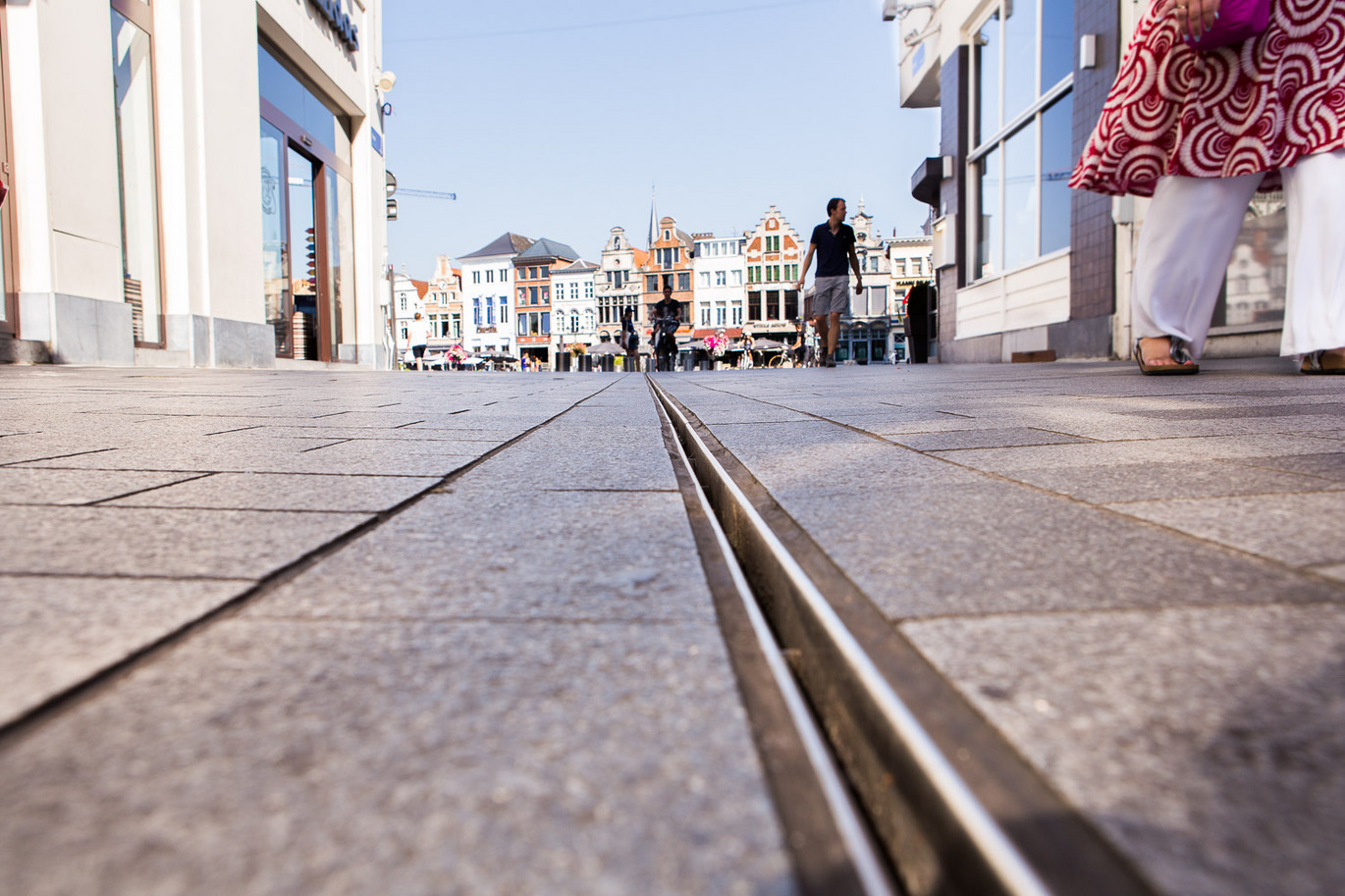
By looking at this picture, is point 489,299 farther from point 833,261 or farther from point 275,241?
point 833,261

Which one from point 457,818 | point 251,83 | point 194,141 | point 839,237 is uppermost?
point 251,83

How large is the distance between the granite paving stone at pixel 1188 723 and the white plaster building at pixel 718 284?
201 feet

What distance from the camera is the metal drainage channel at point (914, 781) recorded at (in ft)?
1.25

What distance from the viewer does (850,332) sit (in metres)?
56.5

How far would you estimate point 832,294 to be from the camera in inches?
434

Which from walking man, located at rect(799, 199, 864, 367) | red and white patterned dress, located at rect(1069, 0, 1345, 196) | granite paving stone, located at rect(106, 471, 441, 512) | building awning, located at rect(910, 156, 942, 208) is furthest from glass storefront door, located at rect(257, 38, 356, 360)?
granite paving stone, located at rect(106, 471, 441, 512)

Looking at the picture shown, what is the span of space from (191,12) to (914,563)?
512 inches

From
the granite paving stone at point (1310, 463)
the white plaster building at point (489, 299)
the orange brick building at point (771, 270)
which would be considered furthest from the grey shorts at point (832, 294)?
the white plaster building at point (489, 299)

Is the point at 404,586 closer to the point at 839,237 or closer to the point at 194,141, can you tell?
the point at 839,237

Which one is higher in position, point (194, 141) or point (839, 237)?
point (194, 141)

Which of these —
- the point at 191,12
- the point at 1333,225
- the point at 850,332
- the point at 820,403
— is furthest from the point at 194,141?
the point at 850,332

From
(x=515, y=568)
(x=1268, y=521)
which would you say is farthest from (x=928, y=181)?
(x=515, y=568)

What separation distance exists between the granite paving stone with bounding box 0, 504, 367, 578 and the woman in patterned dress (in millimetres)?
4195

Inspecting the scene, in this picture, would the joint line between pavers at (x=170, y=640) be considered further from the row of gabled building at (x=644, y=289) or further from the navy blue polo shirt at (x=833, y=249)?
the row of gabled building at (x=644, y=289)
